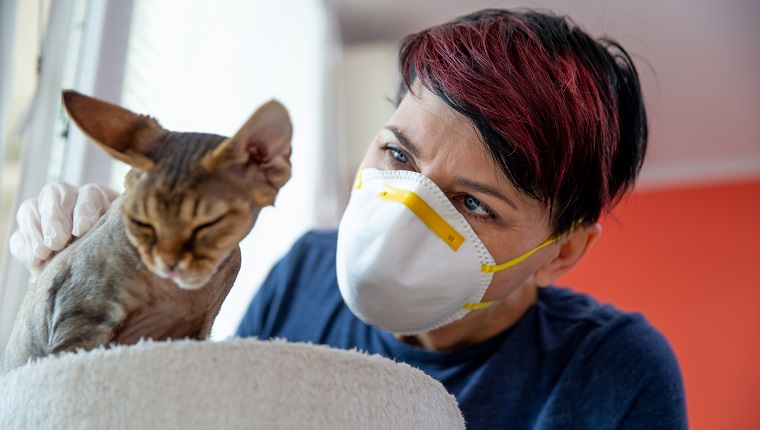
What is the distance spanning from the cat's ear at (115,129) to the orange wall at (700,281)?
2913mm

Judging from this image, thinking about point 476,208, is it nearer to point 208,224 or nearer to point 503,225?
point 503,225

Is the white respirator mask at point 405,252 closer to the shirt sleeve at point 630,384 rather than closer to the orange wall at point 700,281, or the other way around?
the shirt sleeve at point 630,384

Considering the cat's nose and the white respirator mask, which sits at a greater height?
the cat's nose

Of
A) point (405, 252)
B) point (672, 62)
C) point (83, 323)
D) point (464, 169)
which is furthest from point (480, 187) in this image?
point (672, 62)

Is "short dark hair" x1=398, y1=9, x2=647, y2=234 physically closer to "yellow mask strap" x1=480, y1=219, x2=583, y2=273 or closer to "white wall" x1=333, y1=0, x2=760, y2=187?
"yellow mask strap" x1=480, y1=219, x2=583, y2=273

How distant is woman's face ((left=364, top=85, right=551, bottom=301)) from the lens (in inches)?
37.2

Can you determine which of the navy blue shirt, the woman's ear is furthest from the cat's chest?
the woman's ear

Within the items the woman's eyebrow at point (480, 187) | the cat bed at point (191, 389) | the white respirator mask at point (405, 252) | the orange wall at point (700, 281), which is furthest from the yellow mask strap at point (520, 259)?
the orange wall at point (700, 281)

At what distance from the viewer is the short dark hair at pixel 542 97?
95 cm

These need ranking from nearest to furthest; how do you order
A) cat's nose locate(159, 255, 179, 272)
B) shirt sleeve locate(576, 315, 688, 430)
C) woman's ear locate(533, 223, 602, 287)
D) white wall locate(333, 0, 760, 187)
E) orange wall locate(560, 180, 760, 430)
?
cat's nose locate(159, 255, 179, 272), shirt sleeve locate(576, 315, 688, 430), woman's ear locate(533, 223, 602, 287), white wall locate(333, 0, 760, 187), orange wall locate(560, 180, 760, 430)

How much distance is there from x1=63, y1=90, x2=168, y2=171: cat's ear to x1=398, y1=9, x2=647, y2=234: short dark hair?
0.48 meters

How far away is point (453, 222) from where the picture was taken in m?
0.96

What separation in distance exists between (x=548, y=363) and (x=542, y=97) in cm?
43

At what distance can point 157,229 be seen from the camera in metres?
0.56
